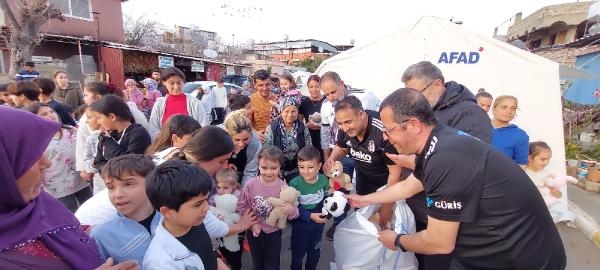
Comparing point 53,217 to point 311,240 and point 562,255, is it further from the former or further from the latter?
point 562,255

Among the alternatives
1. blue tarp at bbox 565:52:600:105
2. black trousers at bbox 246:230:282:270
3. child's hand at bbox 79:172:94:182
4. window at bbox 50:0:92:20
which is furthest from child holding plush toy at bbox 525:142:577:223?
window at bbox 50:0:92:20

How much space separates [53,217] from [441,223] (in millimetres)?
1759

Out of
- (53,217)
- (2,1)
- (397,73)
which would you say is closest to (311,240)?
(53,217)

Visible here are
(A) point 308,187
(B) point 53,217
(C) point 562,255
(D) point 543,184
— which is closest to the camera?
(B) point 53,217

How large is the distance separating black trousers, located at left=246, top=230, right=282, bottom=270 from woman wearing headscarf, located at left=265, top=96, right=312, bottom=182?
0.96 meters

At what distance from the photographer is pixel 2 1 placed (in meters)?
9.23

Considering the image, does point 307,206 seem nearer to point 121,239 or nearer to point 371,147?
point 371,147

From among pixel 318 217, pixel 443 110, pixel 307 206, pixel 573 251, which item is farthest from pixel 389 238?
pixel 573 251

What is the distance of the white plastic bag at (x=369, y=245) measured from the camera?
2.57 metres

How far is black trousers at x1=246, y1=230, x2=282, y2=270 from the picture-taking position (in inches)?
113

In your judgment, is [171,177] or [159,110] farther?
[159,110]

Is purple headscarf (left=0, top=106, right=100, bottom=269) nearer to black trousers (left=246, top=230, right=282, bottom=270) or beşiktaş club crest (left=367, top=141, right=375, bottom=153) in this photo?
black trousers (left=246, top=230, right=282, bottom=270)

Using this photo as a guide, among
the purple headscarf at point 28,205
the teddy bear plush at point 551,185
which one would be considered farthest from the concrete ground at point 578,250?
the purple headscarf at point 28,205

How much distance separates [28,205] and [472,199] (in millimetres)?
1877
